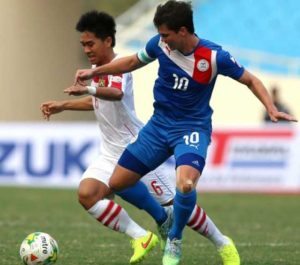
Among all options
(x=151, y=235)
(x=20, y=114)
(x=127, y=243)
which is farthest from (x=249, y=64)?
(x=151, y=235)

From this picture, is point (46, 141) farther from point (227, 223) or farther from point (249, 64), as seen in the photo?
point (249, 64)

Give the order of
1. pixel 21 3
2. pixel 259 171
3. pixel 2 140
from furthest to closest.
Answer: pixel 21 3 < pixel 2 140 < pixel 259 171

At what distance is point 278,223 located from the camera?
13.9 metres

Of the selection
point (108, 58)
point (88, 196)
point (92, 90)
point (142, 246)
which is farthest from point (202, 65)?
point (142, 246)

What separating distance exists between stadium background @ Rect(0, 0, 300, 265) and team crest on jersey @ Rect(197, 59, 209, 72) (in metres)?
1.91

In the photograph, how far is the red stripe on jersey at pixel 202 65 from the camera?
8.67 meters

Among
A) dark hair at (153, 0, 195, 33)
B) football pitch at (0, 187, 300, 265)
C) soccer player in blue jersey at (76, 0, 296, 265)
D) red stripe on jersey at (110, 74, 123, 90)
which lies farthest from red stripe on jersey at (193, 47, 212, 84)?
football pitch at (0, 187, 300, 265)

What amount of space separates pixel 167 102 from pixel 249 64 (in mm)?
20055

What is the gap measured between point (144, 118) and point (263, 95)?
19.3 meters

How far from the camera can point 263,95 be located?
8.52 metres

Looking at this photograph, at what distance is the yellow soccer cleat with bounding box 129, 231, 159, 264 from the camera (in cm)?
917

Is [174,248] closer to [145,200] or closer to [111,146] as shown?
[145,200]

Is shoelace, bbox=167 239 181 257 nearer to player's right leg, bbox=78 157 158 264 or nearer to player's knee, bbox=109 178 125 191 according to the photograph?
player's right leg, bbox=78 157 158 264

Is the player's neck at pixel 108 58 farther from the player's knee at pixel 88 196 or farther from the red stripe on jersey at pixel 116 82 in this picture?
the player's knee at pixel 88 196
